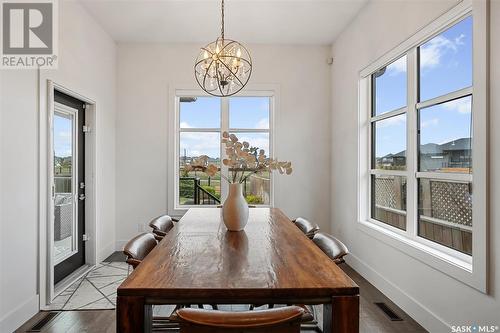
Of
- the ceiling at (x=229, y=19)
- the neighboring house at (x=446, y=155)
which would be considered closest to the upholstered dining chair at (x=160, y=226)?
the neighboring house at (x=446, y=155)

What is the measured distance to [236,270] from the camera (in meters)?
1.34

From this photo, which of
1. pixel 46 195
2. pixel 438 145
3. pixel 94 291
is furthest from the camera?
pixel 94 291

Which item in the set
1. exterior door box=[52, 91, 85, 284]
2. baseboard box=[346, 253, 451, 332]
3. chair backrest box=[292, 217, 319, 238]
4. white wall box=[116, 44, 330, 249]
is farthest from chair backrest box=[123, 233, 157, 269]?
white wall box=[116, 44, 330, 249]

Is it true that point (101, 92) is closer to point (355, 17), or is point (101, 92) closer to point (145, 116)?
point (145, 116)

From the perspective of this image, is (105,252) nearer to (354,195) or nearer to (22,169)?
(22,169)

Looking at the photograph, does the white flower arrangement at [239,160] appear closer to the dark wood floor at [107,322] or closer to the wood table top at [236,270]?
the wood table top at [236,270]

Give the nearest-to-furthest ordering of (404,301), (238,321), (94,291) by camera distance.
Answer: (238,321), (404,301), (94,291)

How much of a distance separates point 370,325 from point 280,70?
357cm

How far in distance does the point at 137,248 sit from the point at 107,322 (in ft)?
3.97

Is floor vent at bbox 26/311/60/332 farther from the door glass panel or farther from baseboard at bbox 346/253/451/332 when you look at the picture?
baseboard at bbox 346/253/451/332

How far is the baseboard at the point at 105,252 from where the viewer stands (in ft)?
13.2

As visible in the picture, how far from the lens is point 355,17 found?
12.5 ft

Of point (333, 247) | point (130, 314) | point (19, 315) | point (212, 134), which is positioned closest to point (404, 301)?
point (333, 247)

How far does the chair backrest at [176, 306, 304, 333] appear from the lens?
94cm
